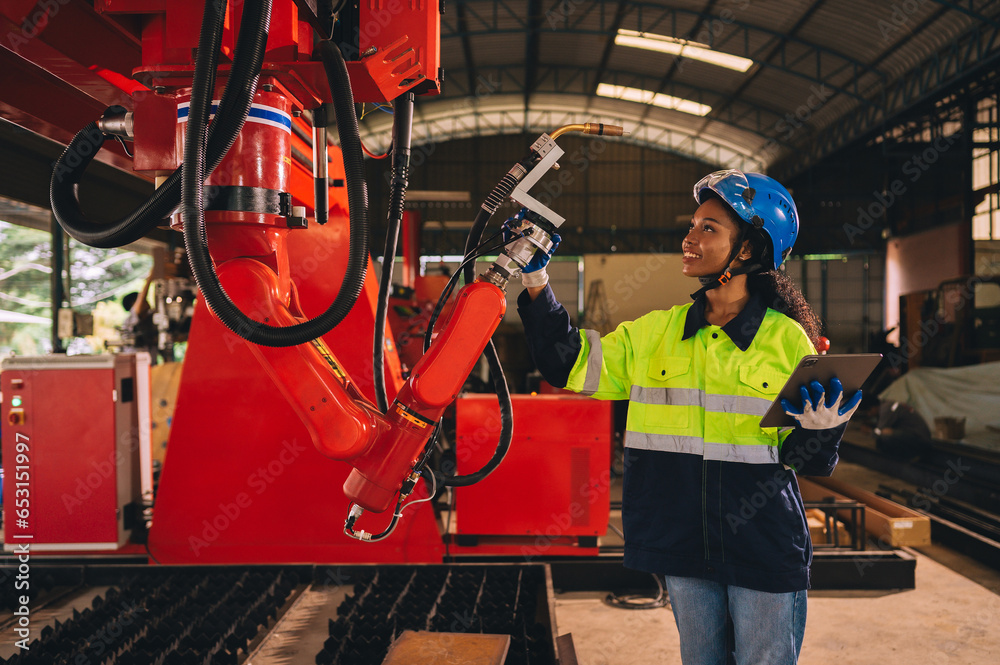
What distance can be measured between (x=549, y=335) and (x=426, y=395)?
38cm

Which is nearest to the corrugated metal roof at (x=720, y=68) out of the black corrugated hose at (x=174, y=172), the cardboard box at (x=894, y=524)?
the cardboard box at (x=894, y=524)

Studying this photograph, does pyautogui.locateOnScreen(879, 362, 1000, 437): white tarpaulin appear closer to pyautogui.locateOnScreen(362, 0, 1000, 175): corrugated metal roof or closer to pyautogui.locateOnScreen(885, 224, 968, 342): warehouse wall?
pyautogui.locateOnScreen(362, 0, 1000, 175): corrugated metal roof

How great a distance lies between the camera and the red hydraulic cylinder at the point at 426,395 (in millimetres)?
1605

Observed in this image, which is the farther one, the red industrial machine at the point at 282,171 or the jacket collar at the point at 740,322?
the jacket collar at the point at 740,322

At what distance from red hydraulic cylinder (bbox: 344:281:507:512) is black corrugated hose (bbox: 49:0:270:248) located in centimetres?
64

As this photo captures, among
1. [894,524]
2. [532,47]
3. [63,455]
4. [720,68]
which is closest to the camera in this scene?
[63,455]

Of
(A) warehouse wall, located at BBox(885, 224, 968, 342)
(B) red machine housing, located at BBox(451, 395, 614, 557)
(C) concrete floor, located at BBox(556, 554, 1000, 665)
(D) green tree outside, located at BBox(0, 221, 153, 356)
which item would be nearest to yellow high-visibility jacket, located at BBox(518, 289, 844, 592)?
(C) concrete floor, located at BBox(556, 554, 1000, 665)

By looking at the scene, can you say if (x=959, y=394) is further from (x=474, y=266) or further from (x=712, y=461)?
(x=474, y=266)

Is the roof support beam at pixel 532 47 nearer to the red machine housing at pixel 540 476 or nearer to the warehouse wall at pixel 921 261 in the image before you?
the warehouse wall at pixel 921 261

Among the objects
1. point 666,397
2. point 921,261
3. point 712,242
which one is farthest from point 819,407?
point 921,261

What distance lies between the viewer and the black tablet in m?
1.51

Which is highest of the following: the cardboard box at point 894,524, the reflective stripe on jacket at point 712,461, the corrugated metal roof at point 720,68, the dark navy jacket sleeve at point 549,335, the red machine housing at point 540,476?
the corrugated metal roof at point 720,68

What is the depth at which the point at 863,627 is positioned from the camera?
3.49m

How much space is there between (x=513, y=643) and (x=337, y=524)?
53.7 inches
